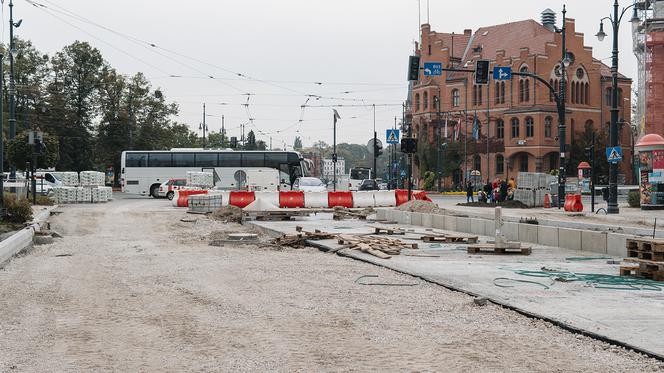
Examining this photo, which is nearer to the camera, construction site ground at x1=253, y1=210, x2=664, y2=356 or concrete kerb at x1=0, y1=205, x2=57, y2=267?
construction site ground at x1=253, y1=210, x2=664, y2=356

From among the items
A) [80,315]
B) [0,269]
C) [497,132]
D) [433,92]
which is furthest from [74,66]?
[80,315]

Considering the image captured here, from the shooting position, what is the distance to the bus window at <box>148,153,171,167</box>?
54.9 meters

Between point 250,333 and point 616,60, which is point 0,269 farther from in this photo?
point 616,60

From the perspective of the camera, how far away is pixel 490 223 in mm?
19984

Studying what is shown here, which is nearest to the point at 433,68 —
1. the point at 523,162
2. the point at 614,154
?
the point at 614,154

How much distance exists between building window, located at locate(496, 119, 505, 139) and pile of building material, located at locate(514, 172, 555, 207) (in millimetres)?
36888

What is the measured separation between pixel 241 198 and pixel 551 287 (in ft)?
81.2

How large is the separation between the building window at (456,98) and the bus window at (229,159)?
3490 centimetres

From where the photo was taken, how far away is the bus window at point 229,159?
5500 centimetres

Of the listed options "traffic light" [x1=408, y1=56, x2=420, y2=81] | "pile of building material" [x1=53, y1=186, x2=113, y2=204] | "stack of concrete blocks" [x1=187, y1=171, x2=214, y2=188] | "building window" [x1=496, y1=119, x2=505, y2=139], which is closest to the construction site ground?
"traffic light" [x1=408, y1=56, x2=420, y2=81]

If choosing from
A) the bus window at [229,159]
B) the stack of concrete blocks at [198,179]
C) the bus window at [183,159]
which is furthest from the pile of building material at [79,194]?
the bus window at [229,159]

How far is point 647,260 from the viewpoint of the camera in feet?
36.8

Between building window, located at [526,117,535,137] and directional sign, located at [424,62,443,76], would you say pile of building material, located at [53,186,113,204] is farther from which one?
building window, located at [526,117,535,137]

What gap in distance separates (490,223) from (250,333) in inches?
543
